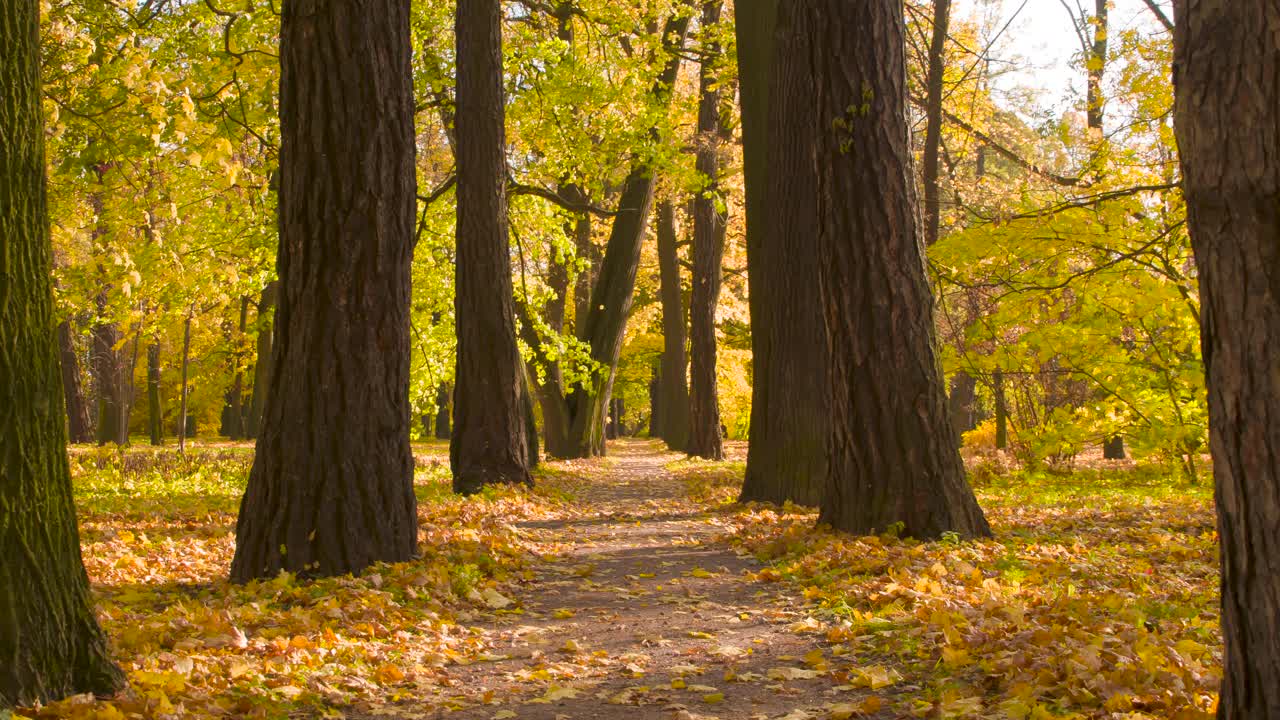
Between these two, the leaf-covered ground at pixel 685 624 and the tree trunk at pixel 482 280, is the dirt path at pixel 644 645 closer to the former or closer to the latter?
the leaf-covered ground at pixel 685 624

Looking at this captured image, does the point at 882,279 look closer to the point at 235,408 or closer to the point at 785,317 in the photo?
the point at 785,317

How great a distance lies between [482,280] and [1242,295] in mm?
10353

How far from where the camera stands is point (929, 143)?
15594mm

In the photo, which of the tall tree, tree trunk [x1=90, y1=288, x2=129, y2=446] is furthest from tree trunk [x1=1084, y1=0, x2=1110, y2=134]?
tree trunk [x1=90, y1=288, x2=129, y2=446]

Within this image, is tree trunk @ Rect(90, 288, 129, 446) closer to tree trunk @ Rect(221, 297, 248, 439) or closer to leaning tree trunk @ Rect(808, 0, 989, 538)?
tree trunk @ Rect(221, 297, 248, 439)

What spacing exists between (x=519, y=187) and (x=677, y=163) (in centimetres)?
274

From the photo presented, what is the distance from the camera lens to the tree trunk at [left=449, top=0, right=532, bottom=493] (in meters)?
12.1

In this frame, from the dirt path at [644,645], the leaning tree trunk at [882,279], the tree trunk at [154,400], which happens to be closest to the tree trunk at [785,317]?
the dirt path at [644,645]

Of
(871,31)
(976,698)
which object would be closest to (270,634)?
(976,698)

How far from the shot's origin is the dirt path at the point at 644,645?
394 centimetres

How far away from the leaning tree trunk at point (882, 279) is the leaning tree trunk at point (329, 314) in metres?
3.36

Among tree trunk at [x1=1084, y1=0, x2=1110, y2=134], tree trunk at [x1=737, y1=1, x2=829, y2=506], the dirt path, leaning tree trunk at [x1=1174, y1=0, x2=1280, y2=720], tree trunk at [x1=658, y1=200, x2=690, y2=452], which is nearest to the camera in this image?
leaning tree trunk at [x1=1174, y1=0, x2=1280, y2=720]

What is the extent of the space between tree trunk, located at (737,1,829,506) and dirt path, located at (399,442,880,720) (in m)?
2.03

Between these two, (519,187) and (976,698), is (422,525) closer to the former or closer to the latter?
(976,698)
